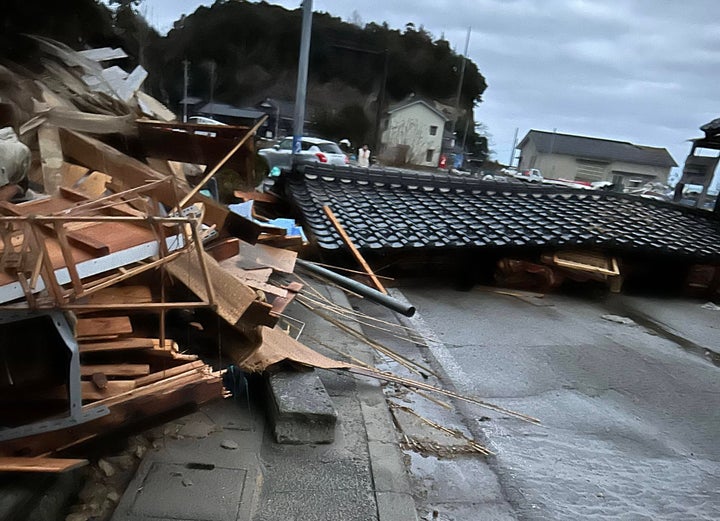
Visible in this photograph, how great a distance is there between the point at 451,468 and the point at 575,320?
14.4ft

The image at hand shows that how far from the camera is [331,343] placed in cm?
437

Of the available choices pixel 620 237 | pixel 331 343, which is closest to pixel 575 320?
pixel 620 237

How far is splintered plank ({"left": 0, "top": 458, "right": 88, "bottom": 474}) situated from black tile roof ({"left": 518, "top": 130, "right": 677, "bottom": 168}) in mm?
46943

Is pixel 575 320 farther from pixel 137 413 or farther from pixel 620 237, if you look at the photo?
pixel 137 413

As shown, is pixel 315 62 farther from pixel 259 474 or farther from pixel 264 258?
pixel 259 474

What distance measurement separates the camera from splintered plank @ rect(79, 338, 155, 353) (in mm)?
2392

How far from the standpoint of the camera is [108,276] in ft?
7.39

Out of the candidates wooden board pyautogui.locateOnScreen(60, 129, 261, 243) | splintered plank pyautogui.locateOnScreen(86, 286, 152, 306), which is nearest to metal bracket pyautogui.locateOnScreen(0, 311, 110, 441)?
splintered plank pyautogui.locateOnScreen(86, 286, 152, 306)

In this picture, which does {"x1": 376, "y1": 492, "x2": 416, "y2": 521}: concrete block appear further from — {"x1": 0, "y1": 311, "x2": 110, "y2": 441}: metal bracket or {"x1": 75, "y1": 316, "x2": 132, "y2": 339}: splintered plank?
{"x1": 75, "y1": 316, "x2": 132, "y2": 339}: splintered plank

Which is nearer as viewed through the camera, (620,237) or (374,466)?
(374,466)

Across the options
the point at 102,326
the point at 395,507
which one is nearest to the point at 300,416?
the point at 395,507

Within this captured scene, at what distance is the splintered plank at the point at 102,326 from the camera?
2422mm

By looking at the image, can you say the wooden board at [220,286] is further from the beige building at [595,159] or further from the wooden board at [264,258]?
the beige building at [595,159]

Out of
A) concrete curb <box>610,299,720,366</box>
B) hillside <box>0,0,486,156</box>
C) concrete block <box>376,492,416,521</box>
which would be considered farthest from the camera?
→ hillside <box>0,0,486,156</box>
